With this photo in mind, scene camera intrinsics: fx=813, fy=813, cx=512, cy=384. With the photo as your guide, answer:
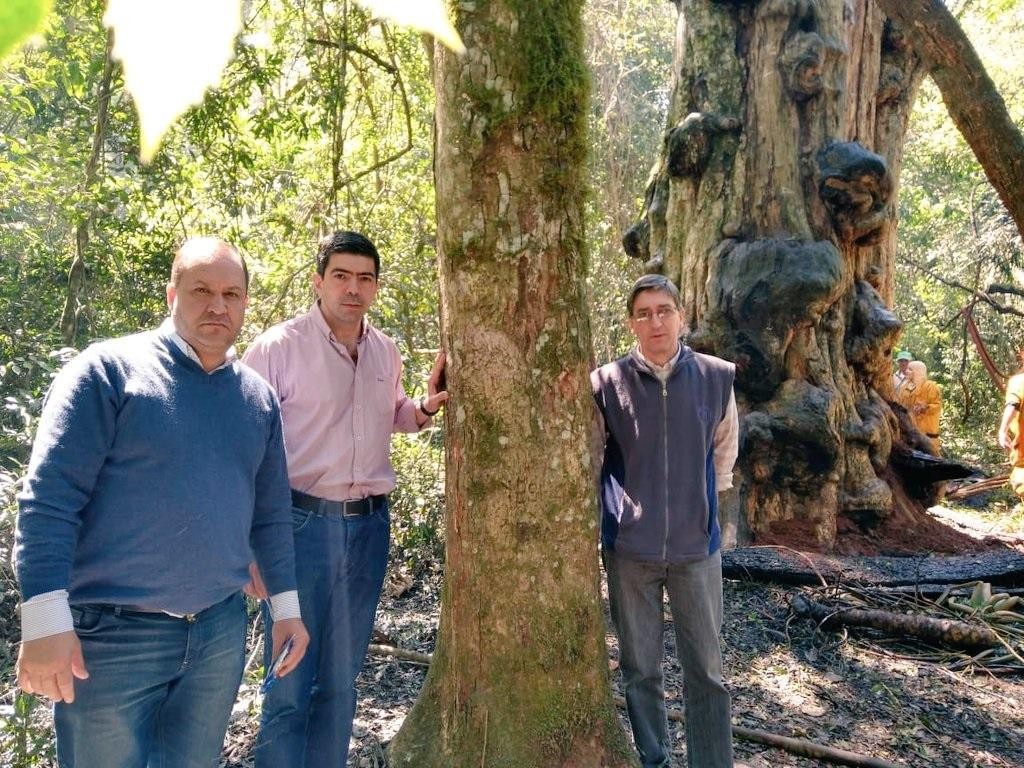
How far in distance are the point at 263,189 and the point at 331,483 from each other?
4760 mm

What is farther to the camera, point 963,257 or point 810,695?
point 963,257

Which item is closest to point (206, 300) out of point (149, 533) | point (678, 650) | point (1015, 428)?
point (149, 533)

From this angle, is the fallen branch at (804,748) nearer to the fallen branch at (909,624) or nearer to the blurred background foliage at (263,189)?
the fallen branch at (909,624)

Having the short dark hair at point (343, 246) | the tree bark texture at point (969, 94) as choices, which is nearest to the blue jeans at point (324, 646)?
the short dark hair at point (343, 246)

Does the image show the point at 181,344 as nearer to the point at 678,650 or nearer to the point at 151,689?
the point at 151,689

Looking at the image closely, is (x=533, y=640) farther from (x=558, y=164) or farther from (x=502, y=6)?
(x=502, y=6)

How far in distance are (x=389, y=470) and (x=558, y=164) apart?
1.30 m

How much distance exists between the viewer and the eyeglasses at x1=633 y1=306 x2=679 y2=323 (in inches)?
124

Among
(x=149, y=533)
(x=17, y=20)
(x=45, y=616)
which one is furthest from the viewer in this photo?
(x=149, y=533)

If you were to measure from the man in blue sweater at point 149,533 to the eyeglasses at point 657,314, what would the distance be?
149 cm

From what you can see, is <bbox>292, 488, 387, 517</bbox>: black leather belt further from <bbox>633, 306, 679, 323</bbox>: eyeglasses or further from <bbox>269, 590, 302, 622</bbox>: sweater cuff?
<bbox>633, 306, 679, 323</bbox>: eyeglasses

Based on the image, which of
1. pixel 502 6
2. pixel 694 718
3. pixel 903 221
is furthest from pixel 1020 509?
pixel 903 221

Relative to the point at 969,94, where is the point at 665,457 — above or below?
below

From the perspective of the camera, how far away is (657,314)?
3.15 meters
